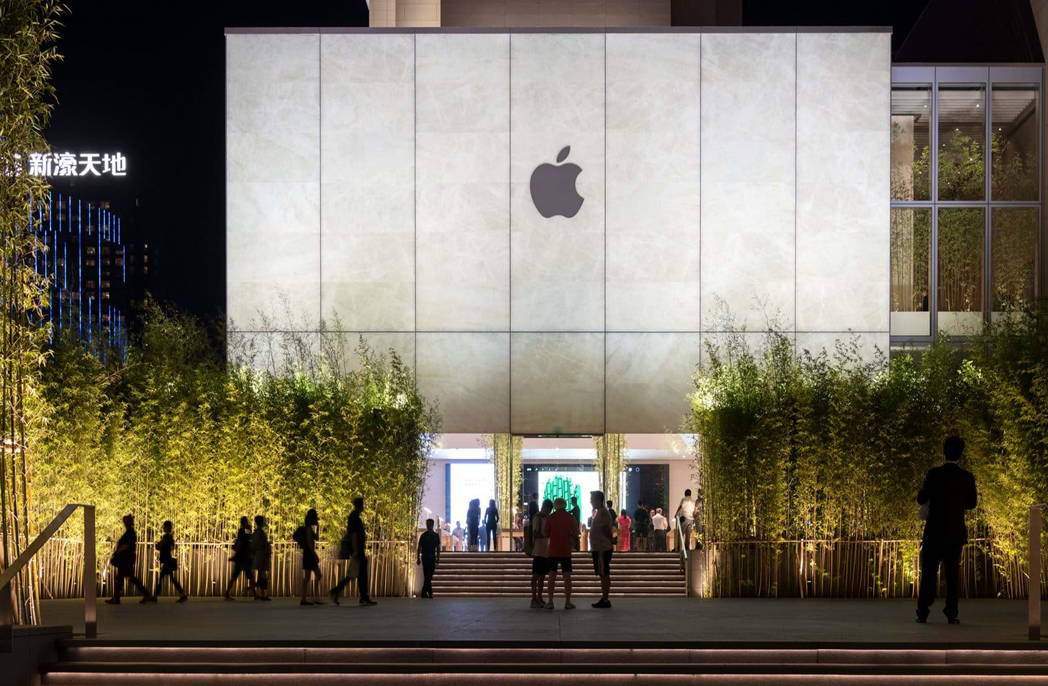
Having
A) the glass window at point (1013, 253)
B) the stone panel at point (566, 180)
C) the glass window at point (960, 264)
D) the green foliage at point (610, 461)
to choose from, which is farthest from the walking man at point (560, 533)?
the glass window at point (1013, 253)

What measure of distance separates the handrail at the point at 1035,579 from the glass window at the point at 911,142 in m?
12.9

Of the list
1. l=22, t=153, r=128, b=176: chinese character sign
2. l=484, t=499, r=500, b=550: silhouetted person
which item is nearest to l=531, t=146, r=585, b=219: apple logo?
l=484, t=499, r=500, b=550: silhouetted person

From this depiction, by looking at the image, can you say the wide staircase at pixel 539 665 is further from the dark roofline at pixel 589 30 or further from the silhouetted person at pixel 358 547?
the dark roofline at pixel 589 30

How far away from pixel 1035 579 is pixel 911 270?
1286cm

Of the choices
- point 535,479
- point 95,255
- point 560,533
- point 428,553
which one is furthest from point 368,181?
point 95,255

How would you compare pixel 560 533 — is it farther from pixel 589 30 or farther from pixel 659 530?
pixel 589 30

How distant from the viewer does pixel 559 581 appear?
15.2 meters

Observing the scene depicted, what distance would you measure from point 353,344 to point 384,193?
8.42 ft

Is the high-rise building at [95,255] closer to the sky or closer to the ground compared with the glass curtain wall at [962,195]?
closer to the sky

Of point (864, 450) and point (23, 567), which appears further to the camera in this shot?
point (864, 450)

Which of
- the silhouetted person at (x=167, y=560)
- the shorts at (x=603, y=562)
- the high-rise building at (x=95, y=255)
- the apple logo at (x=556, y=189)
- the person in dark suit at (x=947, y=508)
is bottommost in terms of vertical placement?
the silhouetted person at (x=167, y=560)

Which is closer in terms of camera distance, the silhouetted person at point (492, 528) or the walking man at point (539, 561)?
the walking man at point (539, 561)

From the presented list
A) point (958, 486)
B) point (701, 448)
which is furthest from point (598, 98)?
point (958, 486)

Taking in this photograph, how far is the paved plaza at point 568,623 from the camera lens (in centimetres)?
705
